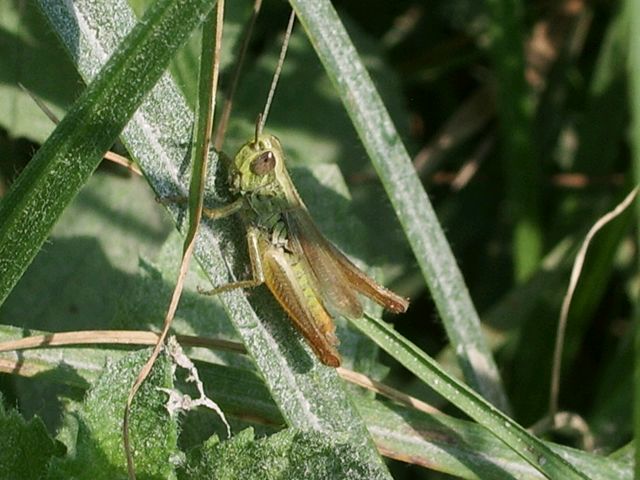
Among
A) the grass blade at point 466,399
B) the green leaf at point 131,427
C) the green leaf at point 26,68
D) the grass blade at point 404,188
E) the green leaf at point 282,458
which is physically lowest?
the green leaf at point 282,458

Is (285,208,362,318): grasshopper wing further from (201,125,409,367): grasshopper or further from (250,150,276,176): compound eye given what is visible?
(250,150,276,176): compound eye

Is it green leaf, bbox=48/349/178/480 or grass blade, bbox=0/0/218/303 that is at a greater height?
grass blade, bbox=0/0/218/303

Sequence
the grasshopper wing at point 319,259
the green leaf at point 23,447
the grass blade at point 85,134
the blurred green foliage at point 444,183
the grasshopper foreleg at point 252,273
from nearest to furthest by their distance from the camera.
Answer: the grass blade at point 85,134, the green leaf at point 23,447, the grasshopper foreleg at point 252,273, the grasshopper wing at point 319,259, the blurred green foliage at point 444,183

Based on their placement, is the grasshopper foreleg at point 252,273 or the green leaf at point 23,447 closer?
the green leaf at point 23,447

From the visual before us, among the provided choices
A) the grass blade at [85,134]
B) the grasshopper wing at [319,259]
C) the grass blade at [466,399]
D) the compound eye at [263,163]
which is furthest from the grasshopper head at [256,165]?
the grass blade at [85,134]

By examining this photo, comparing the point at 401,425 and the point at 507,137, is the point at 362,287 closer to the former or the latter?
the point at 401,425

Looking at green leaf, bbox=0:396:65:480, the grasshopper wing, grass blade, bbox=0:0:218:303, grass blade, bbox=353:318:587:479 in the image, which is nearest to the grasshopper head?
the grasshopper wing

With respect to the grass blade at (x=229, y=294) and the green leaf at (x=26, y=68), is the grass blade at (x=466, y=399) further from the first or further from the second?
the green leaf at (x=26, y=68)

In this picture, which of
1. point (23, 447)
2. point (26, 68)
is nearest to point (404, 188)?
point (23, 447)
